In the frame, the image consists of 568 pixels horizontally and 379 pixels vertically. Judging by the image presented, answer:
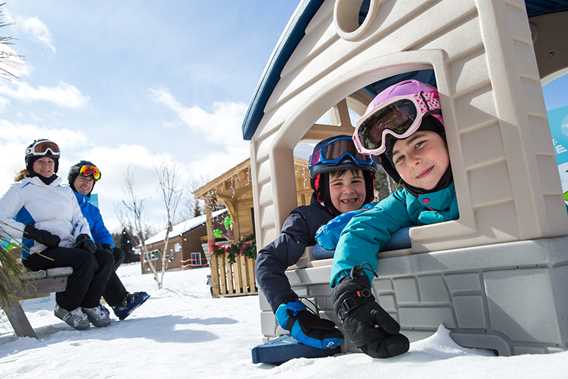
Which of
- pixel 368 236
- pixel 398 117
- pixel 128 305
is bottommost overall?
pixel 128 305

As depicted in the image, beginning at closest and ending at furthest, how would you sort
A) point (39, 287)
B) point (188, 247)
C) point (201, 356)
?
point (201, 356) < point (39, 287) < point (188, 247)

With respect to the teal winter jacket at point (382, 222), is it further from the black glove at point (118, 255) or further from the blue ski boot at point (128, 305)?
the black glove at point (118, 255)

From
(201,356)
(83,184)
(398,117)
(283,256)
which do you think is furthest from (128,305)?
(398,117)

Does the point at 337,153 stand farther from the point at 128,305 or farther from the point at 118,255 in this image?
the point at 118,255

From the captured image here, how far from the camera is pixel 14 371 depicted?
96.3 inches

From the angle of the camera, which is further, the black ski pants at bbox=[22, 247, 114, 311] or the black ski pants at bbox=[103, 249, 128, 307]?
the black ski pants at bbox=[103, 249, 128, 307]

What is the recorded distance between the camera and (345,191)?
2607 millimetres

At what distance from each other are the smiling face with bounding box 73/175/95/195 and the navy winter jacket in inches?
127

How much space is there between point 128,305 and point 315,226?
9.41ft

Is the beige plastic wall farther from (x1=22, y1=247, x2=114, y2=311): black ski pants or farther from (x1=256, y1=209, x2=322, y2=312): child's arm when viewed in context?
(x1=22, y1=247, x2=114, y2=311): black ski pants

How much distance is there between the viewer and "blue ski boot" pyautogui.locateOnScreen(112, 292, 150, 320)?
4.48 m

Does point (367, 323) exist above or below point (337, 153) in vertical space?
below

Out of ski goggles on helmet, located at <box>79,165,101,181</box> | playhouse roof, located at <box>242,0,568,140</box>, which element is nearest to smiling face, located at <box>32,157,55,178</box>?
ski goggles on helmet, located at <box>79,165,101,181</box>

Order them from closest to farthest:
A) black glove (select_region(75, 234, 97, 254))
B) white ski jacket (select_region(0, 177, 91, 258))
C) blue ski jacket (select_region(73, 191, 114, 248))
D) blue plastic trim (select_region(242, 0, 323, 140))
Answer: blue plastic trim (select_region(242, 0, 323, 140)) < white ski jacket (select_region(0, 177, 91, 258)) < black glove (select_region(75, 234, 97, 254)) < blue ski jacket (select_region(73, 191, 114, 248))
